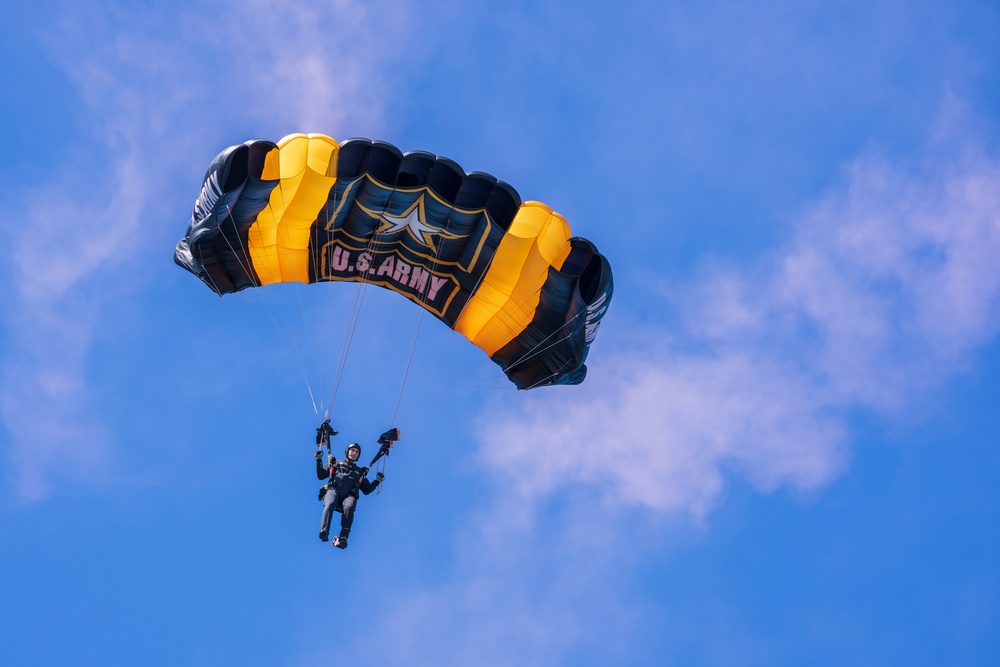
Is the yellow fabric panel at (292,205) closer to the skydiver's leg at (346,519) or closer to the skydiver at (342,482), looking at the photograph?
the skydiver at (342,482)

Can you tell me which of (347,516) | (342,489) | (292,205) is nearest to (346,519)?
(347,516)

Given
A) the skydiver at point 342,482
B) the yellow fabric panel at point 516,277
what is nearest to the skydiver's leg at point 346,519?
the skydiver at point 342,482

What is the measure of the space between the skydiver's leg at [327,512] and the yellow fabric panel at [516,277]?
3707 millimetres

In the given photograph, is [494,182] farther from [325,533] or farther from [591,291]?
[325,533]

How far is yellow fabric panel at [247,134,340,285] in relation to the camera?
1923cm

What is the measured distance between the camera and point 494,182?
63.9ft

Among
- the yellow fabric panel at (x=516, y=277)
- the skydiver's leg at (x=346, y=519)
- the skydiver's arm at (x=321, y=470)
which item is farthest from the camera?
the yellow fabric panel at (x=516, y=277)

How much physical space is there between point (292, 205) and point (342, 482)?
4098 mm

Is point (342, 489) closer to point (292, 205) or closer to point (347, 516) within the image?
point (347, 516)

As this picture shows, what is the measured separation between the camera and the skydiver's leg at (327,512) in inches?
755

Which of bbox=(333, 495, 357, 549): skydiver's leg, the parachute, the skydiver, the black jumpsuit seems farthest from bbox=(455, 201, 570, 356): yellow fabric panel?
bbox=(333, 495, 357, 549): skydiver's leg

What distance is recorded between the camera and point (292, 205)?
19688 mm

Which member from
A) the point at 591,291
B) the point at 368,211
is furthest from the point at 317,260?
the point at 591,291

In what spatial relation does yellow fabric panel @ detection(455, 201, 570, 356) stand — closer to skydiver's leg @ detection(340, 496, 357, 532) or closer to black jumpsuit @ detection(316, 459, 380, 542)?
black jumpsuit @ detection(316, 459, 380, 542)
